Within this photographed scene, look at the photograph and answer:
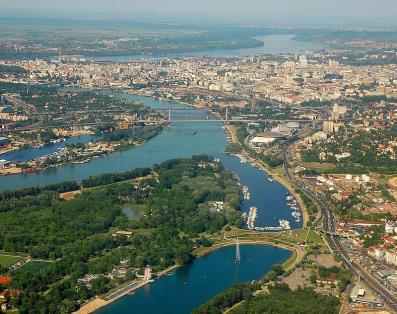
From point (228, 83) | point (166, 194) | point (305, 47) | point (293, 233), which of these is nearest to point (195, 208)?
point (166, 194)

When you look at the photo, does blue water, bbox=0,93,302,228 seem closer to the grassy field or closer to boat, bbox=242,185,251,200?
boat, bbox=242,185,251,200

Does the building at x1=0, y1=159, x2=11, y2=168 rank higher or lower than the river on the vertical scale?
lower

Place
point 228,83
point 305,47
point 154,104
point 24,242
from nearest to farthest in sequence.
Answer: point 24,242
point 154,104
point 228,83
point 305,47

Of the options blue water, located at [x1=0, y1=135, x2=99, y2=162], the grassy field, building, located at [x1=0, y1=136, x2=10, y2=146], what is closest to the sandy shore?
the grassy field

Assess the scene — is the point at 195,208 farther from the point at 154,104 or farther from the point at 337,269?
the point at 154,104

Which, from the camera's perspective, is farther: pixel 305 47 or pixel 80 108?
A: pixel 305 47

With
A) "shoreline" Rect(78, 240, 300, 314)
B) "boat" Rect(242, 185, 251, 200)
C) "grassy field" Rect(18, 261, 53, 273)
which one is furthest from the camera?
"boat" Rect(242, 185, 251, 200)

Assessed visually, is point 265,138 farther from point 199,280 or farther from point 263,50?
point 263,50

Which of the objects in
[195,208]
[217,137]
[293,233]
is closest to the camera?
[293,233]
